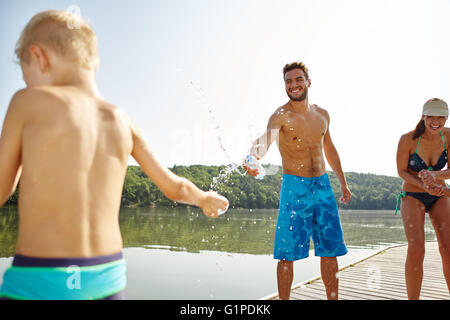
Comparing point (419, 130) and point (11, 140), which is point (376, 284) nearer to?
point (419, 130)

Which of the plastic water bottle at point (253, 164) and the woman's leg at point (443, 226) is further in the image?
the woman's leg at point (443, 226)

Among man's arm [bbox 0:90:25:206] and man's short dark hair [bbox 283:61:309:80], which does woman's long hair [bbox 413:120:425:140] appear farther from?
man's arm [bbox 0:90:25:206]

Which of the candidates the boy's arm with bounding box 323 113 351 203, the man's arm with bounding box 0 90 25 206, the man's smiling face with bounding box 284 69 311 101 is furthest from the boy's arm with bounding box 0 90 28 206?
the boy's arm with bounding box 323 113 351 203

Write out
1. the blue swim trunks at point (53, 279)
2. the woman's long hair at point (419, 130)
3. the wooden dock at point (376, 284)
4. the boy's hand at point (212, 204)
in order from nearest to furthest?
the blue swim trunks at point (53, 279) < the boy's hand at point (212, 204) < the woman's long hair at point (419, 130) < the wooden dock at point (376, 284)

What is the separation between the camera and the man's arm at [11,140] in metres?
1.26

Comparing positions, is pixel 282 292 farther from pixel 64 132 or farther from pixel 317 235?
pixel 64 132

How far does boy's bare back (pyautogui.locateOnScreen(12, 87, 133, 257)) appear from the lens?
1208 mm

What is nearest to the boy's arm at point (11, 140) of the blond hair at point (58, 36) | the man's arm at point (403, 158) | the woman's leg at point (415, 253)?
the blond hair at point (58, 36)

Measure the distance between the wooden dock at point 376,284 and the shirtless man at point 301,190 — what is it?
110 centimetres

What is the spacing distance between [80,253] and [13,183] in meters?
0.36

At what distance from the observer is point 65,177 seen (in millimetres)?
1233

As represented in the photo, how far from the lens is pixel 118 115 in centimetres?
144

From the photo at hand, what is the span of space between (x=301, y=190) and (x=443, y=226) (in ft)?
4.92

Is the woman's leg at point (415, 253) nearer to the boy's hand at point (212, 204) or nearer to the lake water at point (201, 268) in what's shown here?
the boy's hand at point (212, 204)
